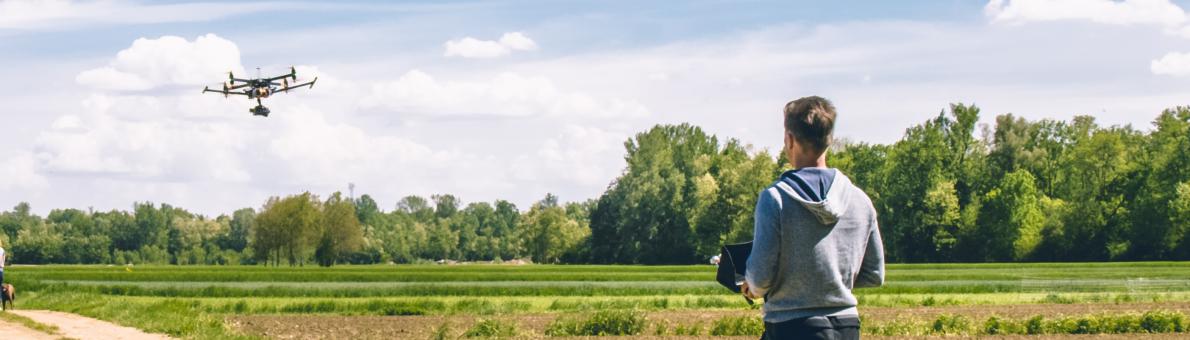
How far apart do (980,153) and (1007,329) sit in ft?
267

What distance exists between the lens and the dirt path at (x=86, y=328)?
22.8 meters

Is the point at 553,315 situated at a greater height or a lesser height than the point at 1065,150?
lesser

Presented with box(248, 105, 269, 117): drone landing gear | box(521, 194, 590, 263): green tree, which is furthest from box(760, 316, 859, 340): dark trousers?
box(521, 194, 590, 263): green tree

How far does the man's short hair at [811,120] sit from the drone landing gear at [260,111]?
50797mm

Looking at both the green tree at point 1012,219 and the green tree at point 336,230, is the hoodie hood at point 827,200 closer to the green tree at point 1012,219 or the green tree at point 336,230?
the green tree at point 1012,219

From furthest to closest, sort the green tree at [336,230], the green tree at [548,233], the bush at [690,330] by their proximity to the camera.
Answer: the green tree at [548,233] → the green tree at [336,230] → the bush at [690,330]

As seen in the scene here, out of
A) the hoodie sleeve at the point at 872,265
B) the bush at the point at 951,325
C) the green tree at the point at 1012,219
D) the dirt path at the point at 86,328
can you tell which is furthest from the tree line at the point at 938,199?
the hoodie sleeve at the point at 872,265

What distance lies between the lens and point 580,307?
36.2 m

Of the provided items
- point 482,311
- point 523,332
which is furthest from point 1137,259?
point 523,332

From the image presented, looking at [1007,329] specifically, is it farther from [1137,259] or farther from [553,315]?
[1137,259]

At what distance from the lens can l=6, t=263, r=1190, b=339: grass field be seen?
2559cm

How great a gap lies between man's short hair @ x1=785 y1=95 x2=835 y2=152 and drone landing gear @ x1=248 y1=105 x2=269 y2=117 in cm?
5080

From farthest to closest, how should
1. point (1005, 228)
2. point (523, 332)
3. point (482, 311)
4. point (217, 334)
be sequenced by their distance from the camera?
point (1005, 228) < point (482, 311) < point (523, 332) < point (217, 334)

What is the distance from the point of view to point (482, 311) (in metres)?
34.5
